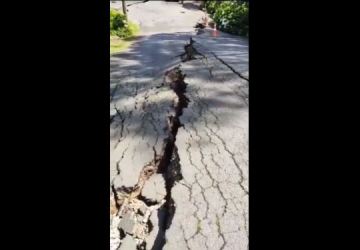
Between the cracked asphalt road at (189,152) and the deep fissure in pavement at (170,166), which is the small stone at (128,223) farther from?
the deep fissure in pavement at (170,166)

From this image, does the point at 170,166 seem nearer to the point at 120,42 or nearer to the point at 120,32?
the point at 120,42

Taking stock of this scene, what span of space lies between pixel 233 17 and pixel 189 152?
47.3 ft

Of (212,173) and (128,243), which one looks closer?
(128,243)

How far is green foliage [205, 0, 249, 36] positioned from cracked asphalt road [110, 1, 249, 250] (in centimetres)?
891

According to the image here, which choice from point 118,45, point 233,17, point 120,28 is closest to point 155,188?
point 118,45

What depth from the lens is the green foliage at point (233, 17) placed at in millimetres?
15514

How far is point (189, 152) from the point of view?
336cm

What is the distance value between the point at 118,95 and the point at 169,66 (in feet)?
6.14

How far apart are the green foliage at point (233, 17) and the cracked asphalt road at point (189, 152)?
891 cm

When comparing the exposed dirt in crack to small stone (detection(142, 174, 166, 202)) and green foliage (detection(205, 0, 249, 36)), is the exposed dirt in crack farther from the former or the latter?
green foliage (detection(205, 0, 249, 36))
